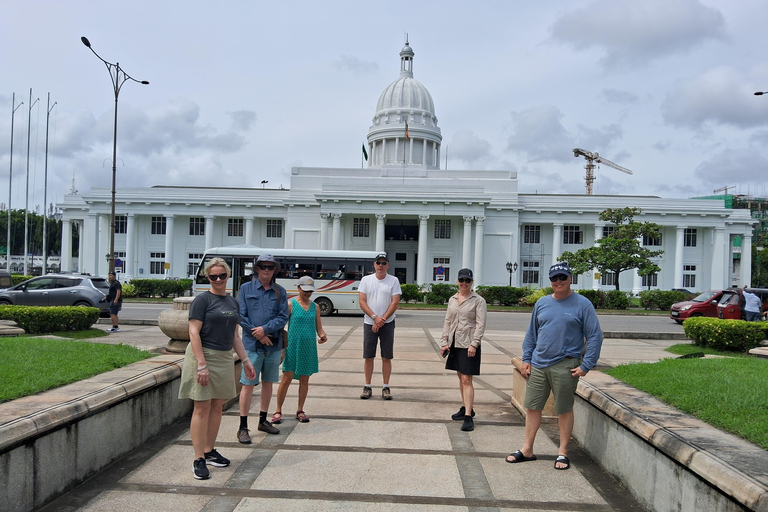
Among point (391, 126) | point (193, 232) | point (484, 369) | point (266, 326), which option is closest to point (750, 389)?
point (266, 326)

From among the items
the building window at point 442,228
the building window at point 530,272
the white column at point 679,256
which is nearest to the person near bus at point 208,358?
the building window at point 442,228

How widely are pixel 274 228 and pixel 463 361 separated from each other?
5159cm

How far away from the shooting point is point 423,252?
4947cm

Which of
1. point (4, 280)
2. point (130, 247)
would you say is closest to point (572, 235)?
point (130, 247)

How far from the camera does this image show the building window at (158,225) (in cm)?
5669

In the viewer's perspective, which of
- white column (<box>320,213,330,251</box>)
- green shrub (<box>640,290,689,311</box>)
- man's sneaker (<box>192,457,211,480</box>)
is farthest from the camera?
white column (<box>320,213,330,251</box>)

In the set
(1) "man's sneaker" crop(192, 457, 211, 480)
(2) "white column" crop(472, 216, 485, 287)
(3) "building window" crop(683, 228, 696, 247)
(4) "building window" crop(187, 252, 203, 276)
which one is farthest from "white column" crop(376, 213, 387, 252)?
(1) "man's sneaker" crop(192, 457, 211, 480)

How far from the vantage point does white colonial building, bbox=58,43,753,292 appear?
163ft

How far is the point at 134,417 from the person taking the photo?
564 cm

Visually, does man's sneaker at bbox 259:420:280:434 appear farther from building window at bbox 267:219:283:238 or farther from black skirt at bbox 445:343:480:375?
building window at bbox 267:219:283:238

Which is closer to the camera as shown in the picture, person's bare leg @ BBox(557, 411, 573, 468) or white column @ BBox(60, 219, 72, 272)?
person's bare leg @ BBox(557, 411, 573, 468)

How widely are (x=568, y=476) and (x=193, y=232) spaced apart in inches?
2180

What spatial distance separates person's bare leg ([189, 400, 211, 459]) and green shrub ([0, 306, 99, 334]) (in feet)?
33.8

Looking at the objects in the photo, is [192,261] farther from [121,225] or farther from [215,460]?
[215,460]
